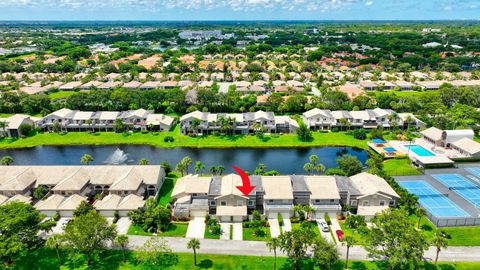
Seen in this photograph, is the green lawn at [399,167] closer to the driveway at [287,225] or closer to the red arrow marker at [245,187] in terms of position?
the driveway at [287,225]

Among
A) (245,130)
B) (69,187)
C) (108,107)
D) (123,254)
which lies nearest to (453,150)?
(245,130)

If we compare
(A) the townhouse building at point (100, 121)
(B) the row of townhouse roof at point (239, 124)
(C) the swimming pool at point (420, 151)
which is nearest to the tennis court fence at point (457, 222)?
(C) the swimming pool at point (420, 151)

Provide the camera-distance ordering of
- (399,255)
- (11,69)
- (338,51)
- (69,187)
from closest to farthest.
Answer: (399,255) → (69,187) → (11,69) → (338,51)

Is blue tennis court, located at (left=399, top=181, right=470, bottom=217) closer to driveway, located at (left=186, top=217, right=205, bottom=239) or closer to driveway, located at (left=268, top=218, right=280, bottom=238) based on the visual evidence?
driveway, located at (left=268, top=218, right=280, bottom=238)

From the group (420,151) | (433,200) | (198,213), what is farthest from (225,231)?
(420,151)

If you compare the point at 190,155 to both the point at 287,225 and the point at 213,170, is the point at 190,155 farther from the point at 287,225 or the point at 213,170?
the point at 287,225

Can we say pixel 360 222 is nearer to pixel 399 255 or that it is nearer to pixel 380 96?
pixel 399 255
